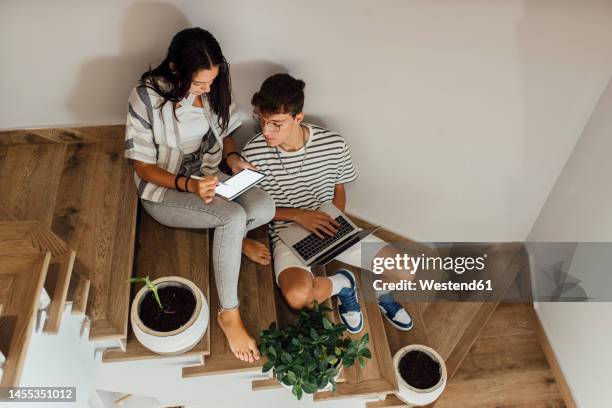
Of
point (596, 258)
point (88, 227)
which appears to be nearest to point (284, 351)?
point (88, 227)

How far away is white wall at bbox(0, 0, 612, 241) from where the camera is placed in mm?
1914

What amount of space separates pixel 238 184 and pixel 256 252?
40 centimetres

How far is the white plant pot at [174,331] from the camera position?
1.90m

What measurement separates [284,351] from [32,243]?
861 millimetres

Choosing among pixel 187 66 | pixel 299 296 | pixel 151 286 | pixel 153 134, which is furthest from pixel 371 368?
pixel 187 66

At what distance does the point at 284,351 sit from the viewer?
6.64 ft

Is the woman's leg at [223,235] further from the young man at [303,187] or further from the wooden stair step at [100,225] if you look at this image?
the young man at [303,187]

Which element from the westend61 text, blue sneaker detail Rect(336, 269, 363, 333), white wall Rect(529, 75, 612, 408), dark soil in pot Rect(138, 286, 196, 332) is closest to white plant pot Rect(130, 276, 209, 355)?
dark soil in pot Rect(138, 286, 196, 332)

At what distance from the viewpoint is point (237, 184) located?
2098 mm

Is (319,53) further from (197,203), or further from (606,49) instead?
(606,49)

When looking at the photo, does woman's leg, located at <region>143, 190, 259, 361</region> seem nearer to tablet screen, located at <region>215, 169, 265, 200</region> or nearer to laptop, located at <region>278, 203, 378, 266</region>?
tablet screen, located at <region>215, 169, 265, 200</region>

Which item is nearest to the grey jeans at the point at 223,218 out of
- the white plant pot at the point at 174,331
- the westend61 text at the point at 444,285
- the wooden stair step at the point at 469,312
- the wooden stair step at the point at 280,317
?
the white plant pot at the point at 174,331

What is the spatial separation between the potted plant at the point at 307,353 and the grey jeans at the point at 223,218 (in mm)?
204

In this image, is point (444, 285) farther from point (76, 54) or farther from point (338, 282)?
point (76, 54)
